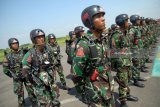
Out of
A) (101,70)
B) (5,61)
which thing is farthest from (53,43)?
(101,70)

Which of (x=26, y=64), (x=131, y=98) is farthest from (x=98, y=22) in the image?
(x=131, y=98)

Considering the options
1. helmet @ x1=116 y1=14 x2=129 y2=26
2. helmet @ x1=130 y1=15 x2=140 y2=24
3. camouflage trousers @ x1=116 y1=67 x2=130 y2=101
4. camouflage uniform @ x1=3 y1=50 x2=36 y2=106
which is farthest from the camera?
helmet @ x1=130 y1=15 x2=140 y2=24

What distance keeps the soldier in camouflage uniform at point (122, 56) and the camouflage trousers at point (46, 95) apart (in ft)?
5.82

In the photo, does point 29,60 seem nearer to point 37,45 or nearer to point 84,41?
point 37,45

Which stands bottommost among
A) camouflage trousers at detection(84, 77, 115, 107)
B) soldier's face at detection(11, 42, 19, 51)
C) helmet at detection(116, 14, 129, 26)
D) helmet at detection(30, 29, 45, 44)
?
camouflage trousers at detection(84, 77, 115, 107)

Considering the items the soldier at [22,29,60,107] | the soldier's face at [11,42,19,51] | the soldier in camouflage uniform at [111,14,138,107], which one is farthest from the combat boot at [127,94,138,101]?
the soldier's face at [11,42,19,51]

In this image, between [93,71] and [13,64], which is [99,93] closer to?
[93,71]

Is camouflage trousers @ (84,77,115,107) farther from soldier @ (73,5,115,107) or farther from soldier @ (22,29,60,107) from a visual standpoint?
soldier @ (22,29,60,107)

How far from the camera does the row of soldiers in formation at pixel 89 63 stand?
3.50 m

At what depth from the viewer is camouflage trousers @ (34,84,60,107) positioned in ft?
16.4

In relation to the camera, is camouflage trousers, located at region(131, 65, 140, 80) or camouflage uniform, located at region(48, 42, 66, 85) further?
camouflage uniform, located at region(48, 42, 66, 85)

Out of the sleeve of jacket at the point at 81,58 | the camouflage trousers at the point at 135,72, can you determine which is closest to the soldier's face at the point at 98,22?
the sleeve of jacket at the point at 81,58

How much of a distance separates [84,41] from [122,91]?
9.62 feet

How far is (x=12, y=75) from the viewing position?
23.0 feet
